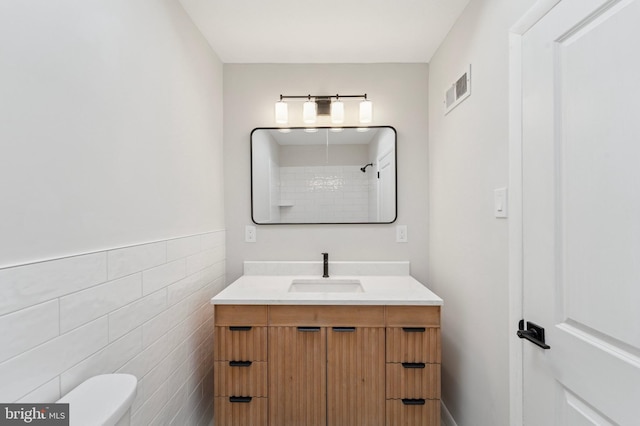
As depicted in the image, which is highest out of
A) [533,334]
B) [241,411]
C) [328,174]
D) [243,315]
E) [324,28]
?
[324,28]

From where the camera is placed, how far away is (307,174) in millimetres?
2227

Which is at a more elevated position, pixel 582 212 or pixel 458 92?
pixel 458 92

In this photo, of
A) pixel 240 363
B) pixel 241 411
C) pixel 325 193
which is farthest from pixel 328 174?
pixel 241 411

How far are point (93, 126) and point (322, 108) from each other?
1.53 m

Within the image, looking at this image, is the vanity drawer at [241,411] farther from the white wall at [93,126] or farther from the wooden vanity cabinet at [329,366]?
the white wall at [93,126]

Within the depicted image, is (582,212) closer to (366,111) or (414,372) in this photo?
(414,372)

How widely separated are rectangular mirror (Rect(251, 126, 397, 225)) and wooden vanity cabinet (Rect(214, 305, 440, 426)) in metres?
0.81

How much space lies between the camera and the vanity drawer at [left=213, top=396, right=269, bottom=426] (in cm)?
161

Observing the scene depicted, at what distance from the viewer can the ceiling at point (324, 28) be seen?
1633 millimetres

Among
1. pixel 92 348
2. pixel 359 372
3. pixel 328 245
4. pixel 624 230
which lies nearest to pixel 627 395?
pixel 624 230

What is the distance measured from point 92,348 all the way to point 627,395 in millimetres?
1527

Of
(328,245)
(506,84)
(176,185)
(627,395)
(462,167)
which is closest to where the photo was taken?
(627,395)

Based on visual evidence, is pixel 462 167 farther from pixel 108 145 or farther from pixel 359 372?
pixel 108 145

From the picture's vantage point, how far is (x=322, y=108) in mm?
2221
